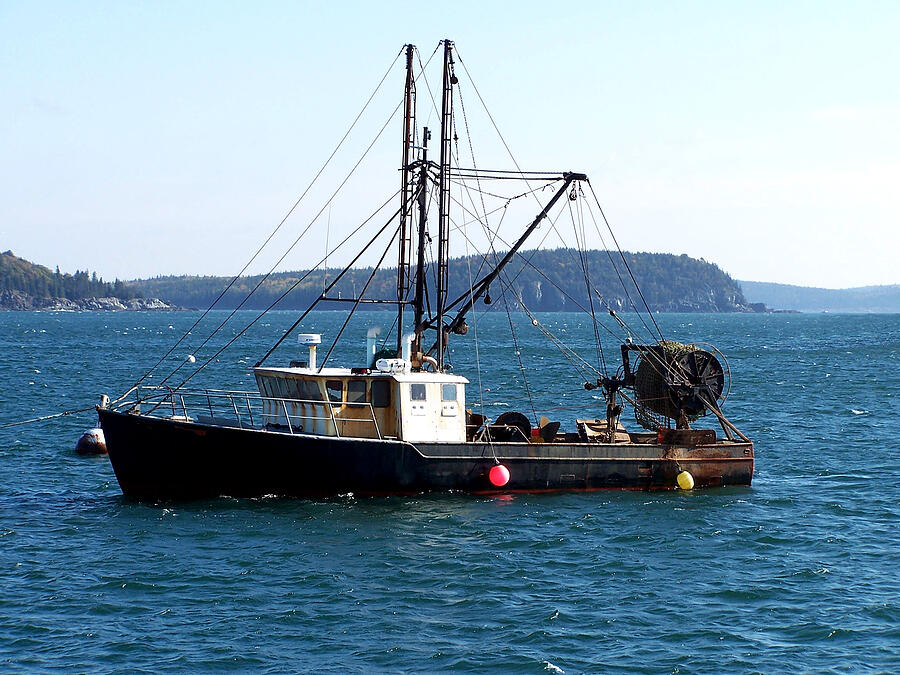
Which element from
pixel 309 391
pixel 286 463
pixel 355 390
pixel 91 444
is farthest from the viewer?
pixel 91 444

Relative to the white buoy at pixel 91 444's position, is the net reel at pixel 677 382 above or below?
above

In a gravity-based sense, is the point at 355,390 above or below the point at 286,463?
above

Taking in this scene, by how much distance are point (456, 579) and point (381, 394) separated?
706 centimetres

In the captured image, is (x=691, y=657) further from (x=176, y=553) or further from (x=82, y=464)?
(x=82, y=464)

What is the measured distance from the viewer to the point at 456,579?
771 inches

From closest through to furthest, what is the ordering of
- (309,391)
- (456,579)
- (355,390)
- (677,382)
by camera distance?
(456,579) → (355,390) → (309,391) → (677,382)

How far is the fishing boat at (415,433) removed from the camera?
24688 mm

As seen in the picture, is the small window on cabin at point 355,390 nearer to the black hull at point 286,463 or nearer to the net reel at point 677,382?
the black hull at point 286,463

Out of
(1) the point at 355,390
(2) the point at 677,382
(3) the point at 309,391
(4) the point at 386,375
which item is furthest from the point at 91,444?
(2) the point at 677,382

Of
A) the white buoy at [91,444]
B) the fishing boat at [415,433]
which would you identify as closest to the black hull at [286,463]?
the fishing boat at [415,433]

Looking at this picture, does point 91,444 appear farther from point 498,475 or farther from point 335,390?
point 498,475

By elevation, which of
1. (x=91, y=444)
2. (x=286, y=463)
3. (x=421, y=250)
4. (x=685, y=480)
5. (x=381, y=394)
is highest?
(x=421, y=250)

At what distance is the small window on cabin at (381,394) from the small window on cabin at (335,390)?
31.7 inches

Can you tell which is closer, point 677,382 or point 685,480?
point 685,480
